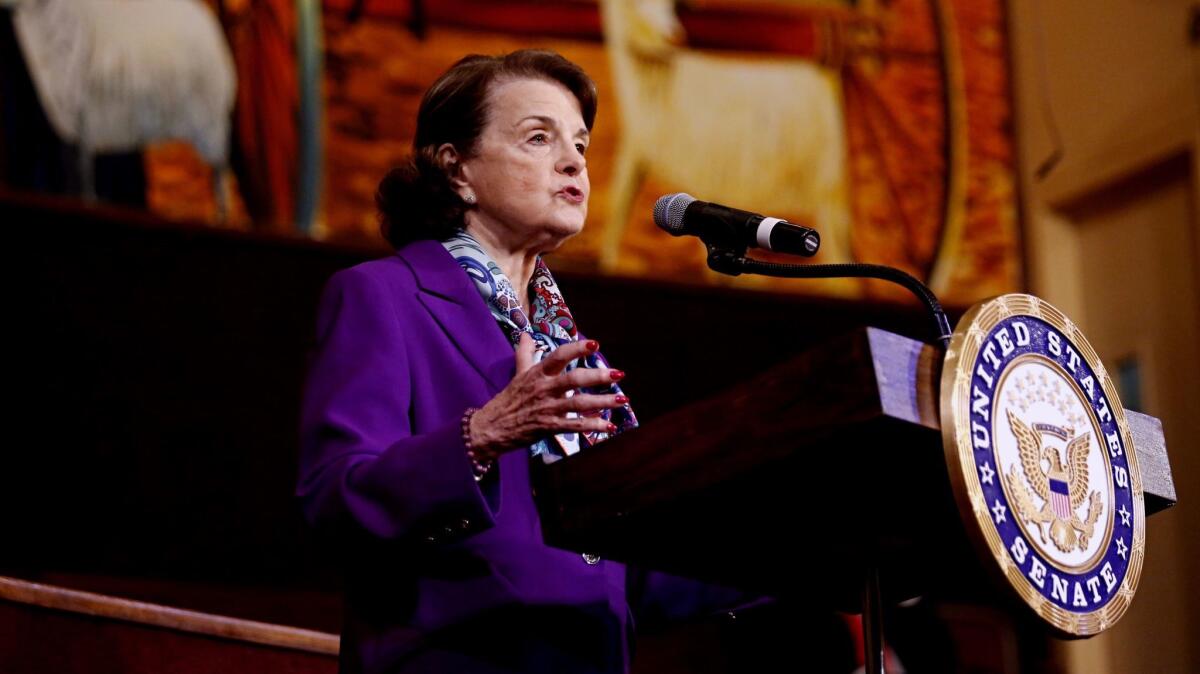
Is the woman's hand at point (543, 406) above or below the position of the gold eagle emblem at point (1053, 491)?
above

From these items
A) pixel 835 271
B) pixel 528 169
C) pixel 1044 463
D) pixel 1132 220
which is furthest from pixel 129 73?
pixel 1044 463

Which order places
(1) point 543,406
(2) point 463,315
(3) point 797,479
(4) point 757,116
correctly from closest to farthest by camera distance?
1. (3) point 797,479
2. (1) point 543,406
3. (2) point 463,315
4. (4) point 757,116

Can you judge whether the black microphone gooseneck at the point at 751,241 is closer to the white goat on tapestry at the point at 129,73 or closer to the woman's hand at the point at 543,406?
the woman's hand at the point at 543,406

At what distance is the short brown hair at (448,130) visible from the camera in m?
2.27

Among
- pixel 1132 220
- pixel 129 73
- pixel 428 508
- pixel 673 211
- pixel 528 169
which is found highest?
pixel 129 73

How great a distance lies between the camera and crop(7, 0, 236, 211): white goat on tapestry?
462 centimetres

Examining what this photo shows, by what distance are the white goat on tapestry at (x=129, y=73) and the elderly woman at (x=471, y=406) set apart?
268cm

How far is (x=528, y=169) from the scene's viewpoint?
2.21 metres

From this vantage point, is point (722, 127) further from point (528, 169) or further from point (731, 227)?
point (731, 227)

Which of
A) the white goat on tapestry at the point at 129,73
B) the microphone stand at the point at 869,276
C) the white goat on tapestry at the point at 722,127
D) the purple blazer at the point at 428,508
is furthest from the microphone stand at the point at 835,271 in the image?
the white goat on tapestry at the point at 722,127

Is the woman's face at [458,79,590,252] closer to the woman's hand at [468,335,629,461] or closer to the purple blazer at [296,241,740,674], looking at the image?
the purple blazer at [296,241,740,674]

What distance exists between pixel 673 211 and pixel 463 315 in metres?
0.34

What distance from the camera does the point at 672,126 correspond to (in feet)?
18.6

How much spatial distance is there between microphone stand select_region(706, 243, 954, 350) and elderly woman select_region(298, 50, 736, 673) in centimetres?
25
